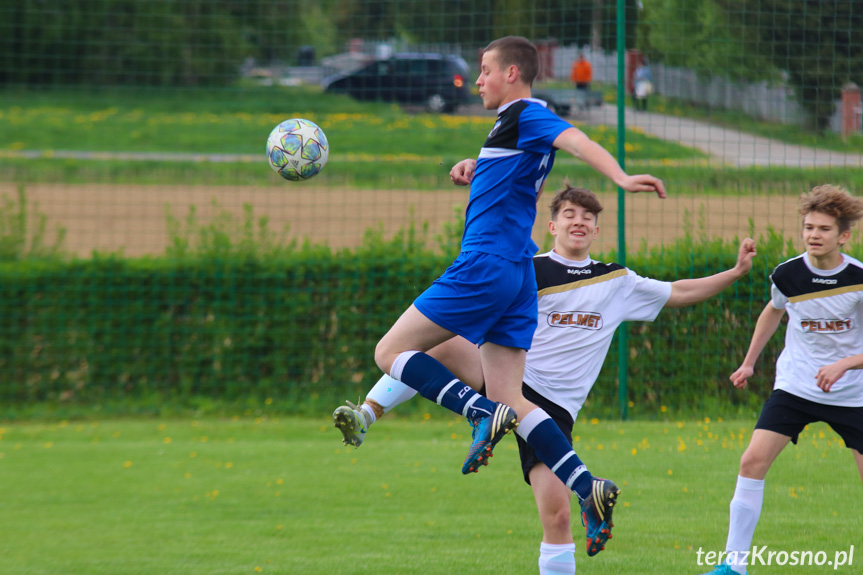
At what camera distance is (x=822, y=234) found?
4508 mm

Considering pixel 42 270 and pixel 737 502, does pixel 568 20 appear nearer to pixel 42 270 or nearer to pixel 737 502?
pixel 42 270

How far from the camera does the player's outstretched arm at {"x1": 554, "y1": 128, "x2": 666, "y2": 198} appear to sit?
131 inches

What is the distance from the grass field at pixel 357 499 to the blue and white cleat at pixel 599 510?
4.13ft

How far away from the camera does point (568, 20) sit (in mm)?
10938

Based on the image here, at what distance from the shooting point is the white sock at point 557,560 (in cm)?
416

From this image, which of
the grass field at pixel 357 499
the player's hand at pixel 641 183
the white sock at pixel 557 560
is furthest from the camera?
the grass field at pixel 357 499

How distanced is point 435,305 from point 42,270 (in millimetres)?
6476

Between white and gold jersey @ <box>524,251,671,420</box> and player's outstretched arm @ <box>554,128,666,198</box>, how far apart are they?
3.26 ft

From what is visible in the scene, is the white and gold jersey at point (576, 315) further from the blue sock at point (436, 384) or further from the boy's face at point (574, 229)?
the blue sock at point (436, 384)

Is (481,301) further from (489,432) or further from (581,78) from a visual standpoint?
(581,78)

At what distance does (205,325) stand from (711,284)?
596 cm

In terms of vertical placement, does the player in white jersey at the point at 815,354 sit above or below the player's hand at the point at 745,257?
below

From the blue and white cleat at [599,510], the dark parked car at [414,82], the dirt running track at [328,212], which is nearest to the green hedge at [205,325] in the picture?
the dirt running track at [328,212]

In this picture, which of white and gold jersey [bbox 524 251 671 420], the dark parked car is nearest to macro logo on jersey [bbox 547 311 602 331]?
white and gold jersey [bbox 524 251 671 420]
